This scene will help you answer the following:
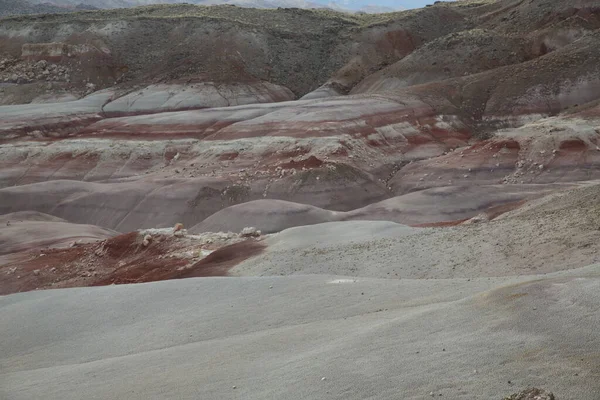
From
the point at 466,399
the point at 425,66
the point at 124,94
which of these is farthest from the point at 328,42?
the point at 466,399

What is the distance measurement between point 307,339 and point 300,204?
55.8ft

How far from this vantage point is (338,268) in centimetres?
1490

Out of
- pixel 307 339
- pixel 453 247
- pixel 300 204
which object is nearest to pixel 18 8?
pixel 300 204

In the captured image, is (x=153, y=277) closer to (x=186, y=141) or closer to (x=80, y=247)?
(x=80, y=247)

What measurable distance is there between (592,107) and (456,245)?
23.5 m

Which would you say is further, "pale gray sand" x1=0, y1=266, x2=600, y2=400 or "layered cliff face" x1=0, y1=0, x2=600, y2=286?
"layered cliff face" x1=0, y1=0, x2=600, y2=286

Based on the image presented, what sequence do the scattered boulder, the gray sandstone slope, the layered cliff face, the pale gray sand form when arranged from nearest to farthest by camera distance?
the scattered boulder, the pale gray sand, the gray sandstone slope, the layered cliff face

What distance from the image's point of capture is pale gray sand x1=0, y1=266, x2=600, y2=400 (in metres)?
6.75

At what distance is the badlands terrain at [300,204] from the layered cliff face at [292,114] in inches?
6.2

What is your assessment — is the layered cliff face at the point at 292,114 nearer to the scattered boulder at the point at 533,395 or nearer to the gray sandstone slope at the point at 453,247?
the gray sandstone slope at the point at 453,247

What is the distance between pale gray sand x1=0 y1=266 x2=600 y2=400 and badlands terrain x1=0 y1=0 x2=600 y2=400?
0.12 feet

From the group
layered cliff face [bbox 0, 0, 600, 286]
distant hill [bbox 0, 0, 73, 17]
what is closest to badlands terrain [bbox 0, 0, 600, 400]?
layered cliff face [bbox 0, 0, 600, 286]

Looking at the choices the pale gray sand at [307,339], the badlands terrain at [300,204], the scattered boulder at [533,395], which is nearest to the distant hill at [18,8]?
the badlands terrain at [300,204]

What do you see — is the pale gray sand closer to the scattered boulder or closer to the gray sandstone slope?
the scattered boulder
